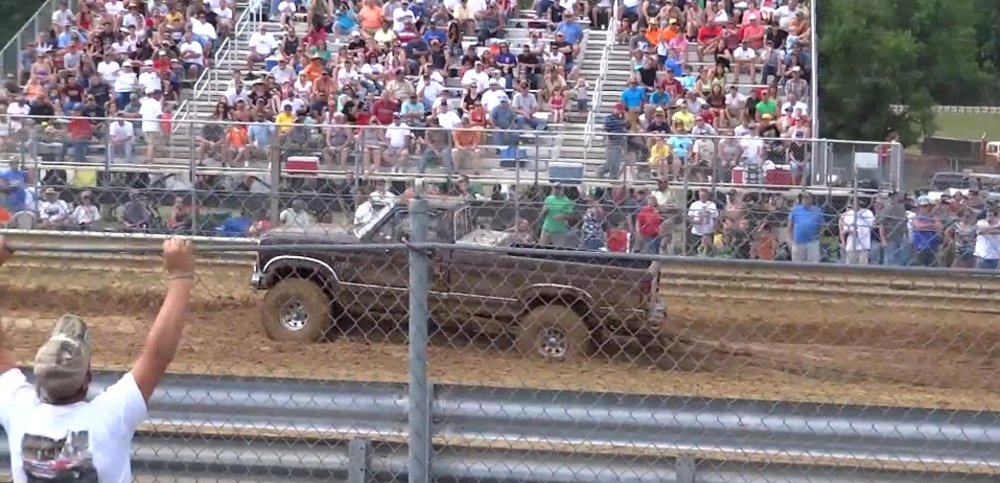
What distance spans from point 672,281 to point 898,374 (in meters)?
2.21

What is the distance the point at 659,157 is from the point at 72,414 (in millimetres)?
13495

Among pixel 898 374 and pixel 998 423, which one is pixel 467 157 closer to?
pixel 898 374

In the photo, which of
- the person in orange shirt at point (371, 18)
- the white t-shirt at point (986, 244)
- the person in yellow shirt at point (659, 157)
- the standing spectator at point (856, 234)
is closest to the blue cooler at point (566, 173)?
the person in yellow shirt at point (659, 157)

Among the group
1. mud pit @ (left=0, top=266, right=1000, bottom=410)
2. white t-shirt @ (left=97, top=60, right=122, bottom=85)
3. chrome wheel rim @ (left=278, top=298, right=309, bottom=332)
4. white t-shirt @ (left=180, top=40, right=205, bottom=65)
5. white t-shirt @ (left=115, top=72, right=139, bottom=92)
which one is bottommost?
mud pit @ (left=0, top=266, right=1000, bottom=410)

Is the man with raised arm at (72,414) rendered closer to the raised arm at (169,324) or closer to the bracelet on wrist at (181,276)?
the raised arm at (169,324)

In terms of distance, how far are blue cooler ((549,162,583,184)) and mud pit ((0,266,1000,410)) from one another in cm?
279

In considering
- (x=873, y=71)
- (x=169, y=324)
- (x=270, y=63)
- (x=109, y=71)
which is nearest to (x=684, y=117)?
(x=270, y=63)

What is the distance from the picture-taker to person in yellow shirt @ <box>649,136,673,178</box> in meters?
16.6

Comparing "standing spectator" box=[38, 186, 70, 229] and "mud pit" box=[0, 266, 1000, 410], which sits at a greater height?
"standing spectator" box=[38, 186, 70, 229]

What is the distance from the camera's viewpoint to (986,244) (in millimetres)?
14164

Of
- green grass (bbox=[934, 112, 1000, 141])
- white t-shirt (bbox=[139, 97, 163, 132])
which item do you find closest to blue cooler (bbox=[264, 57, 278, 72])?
white t-shirt (bbox=[139, 97, 163, 132])

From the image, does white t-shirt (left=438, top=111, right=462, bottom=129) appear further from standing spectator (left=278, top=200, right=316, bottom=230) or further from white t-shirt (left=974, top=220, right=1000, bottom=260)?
white t-shirt (left=974, top=220, right=1000, bottom=260)

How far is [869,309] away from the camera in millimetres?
14094

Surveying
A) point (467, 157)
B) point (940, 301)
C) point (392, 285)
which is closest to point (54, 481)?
point (392, 285)
